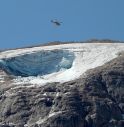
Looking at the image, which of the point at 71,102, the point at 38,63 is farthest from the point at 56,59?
the point at 71,102

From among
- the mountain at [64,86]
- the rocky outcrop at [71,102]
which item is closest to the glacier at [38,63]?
the mountain at [64,86]

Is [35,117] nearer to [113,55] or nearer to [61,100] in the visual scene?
[61,100]

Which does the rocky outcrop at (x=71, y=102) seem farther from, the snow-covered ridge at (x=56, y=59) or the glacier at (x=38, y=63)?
the glacier at (x=38, y=63)

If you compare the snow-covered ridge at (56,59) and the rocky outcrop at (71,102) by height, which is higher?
the snow-covered ridge at (56,59)

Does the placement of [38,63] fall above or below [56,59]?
below

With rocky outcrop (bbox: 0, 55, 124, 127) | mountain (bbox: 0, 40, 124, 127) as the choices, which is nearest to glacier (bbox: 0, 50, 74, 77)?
mountain (bbox: 0, 40, 124, 127)

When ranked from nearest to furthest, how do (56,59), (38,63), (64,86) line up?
1. (64,86)
2. (38,63)
3. (56,59)

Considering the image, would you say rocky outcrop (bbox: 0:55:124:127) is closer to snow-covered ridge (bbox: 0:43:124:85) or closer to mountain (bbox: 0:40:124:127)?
mountain (bbox: 0:40:124:127)

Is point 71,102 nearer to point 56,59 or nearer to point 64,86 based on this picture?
point 64,86
